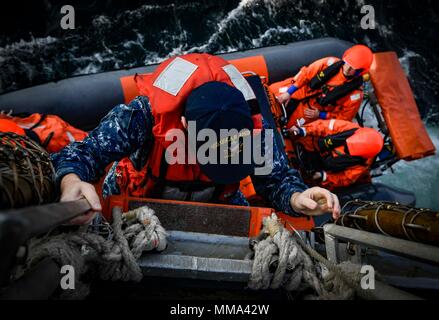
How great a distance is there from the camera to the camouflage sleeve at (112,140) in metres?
1.73

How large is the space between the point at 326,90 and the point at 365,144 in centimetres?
96

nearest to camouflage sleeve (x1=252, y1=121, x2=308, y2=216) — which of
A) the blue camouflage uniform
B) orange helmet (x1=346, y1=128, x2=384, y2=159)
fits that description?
the blue camouflage uniform

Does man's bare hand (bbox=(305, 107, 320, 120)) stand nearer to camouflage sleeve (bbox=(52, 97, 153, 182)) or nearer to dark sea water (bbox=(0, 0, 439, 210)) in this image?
dark sea water (bbox=(0, 0, 439, 210))

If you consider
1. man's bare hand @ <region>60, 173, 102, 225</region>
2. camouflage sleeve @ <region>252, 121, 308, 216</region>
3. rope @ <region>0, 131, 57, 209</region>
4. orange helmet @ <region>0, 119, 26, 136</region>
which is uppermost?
rope @ <region>0, 131, 57, 209</region>

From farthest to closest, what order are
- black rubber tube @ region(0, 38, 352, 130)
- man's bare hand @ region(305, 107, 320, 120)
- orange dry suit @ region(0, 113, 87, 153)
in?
man's bare hand @ region(305, 107, 320, 120)
black rubber tube @ region(0, 38, 352, 130)
orange dry suit @ region(0, 113, 87, 153)

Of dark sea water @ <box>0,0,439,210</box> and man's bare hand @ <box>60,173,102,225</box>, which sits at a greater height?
dark sea water @ <box>0,0,439,210</box>

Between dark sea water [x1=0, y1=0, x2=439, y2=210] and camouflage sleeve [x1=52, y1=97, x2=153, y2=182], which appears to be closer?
camouflage sleeve [x1=52, y1=97, x2=153, y2=182]

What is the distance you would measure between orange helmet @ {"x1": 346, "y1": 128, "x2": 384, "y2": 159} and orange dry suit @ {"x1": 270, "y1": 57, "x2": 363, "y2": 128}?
65 cm

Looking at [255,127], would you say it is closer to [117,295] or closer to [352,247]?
[352,247]

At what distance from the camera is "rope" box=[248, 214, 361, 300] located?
4.28 ft

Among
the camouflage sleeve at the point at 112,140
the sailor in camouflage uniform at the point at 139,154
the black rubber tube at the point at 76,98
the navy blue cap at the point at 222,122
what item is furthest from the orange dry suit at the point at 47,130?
the navy blue cap at the point at 222,122

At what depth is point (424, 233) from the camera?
115 centimetres

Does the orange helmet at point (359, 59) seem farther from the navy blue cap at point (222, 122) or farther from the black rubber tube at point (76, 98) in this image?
the navy blue cap at point (222, 122)

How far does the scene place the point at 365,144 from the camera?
13.4 feet
